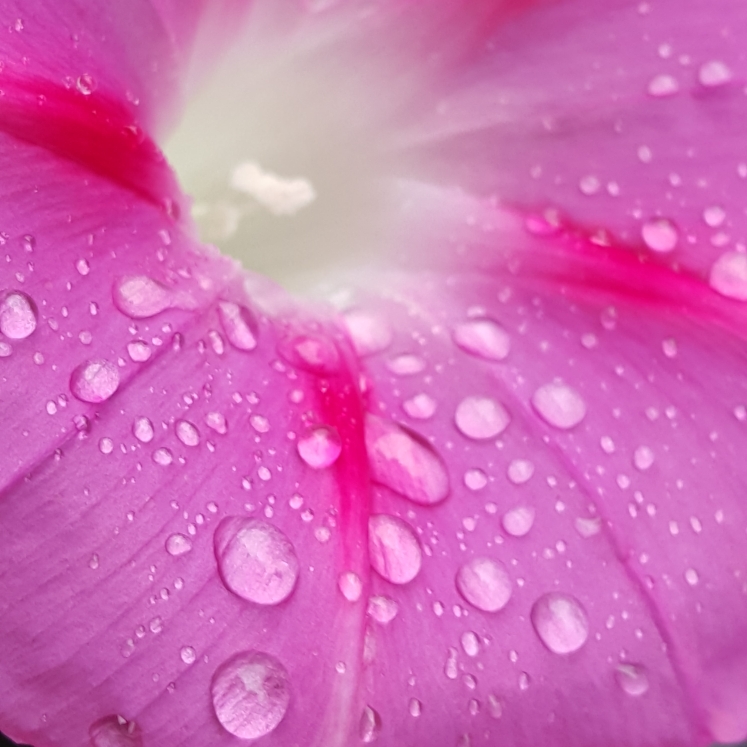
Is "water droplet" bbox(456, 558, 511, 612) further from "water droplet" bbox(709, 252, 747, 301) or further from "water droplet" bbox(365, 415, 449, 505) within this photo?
"water droplet" bbox(709, 252, 747, 301)

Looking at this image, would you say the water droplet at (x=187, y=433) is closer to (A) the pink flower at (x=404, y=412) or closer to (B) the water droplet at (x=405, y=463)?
(A) the pink flower at (x=404, y=412)

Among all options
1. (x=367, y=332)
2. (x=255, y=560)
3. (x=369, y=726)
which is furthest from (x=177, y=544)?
(x=367, y=332)

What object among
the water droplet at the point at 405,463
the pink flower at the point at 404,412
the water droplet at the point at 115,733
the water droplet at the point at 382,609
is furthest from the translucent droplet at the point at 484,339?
the water droplet at the point at 115,733

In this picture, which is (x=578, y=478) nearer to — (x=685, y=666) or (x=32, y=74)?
(x=685, y=666)

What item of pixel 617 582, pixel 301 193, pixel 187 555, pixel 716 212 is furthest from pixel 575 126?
pixel 187 555

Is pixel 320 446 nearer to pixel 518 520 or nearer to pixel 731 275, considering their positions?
pixel 518 520

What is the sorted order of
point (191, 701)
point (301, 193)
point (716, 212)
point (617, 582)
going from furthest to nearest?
point (301, 193)
point (716, 212)
point (617, 582)
point (191, 701)

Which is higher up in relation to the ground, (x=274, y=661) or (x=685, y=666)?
(x=685, y=666)

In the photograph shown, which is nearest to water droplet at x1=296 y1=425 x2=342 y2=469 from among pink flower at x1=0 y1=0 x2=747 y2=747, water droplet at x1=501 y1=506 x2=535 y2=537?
pink flower at x1=0 y1=0 x2=747 y2=747
